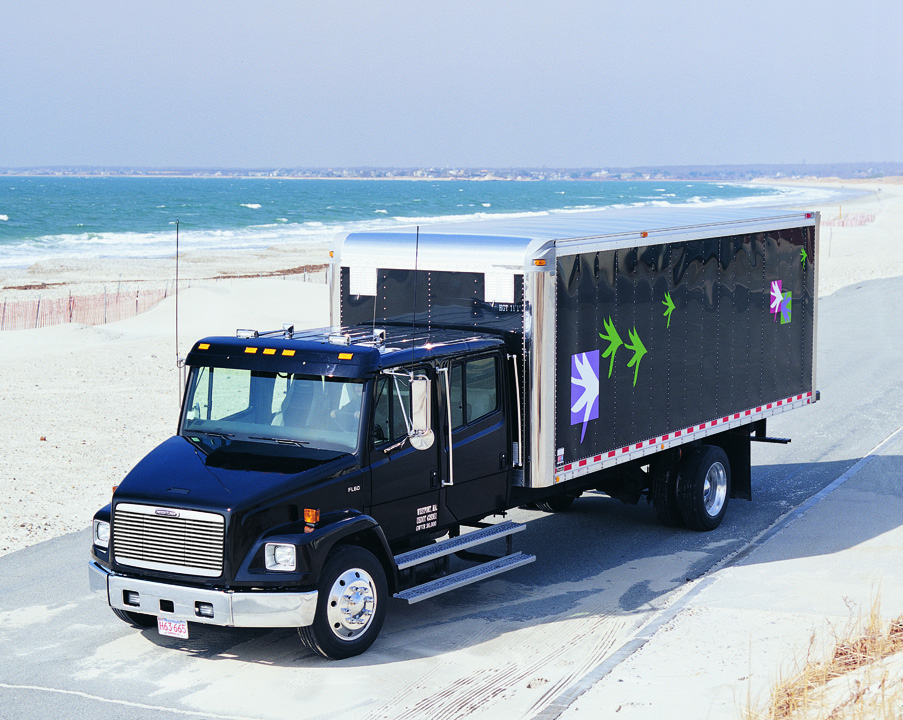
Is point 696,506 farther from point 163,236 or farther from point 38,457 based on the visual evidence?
point 163,236

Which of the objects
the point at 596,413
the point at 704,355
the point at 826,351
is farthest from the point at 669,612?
Result: the point at 826,351

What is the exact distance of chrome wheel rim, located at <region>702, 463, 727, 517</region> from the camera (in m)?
12.6

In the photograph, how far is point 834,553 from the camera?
455 inches

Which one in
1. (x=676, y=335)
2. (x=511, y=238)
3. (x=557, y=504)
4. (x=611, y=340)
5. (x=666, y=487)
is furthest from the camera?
(x=557, y=504)

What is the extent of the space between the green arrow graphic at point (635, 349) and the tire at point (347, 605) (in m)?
3.64

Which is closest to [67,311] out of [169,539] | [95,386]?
[95,386]

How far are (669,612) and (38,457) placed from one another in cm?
988

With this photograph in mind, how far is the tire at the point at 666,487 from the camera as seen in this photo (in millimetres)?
12406

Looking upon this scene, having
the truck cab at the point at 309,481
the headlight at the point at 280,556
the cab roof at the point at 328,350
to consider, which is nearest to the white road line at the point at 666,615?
the truck cab at the point at 309,481

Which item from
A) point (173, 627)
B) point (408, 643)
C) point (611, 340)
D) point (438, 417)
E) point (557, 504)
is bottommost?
point (408, 643)

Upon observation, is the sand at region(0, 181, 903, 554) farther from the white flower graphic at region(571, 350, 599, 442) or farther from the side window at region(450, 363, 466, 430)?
the white flower graphic at region(571, 350, 599, 442)

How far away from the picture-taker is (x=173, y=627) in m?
8.41

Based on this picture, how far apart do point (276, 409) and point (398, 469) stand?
43.3 inches

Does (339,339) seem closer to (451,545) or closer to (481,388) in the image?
(481,388)
